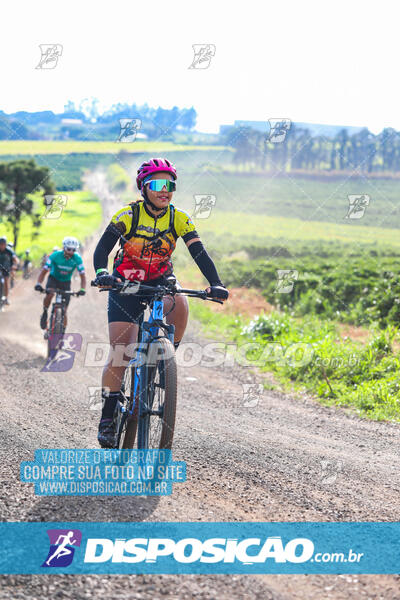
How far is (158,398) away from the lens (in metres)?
4.95

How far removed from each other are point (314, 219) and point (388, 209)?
840 centimetres

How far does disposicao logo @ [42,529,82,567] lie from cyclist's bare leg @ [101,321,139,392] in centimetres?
165

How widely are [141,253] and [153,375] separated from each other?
1.18 m

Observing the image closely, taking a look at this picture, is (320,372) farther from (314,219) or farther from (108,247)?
(314,219)

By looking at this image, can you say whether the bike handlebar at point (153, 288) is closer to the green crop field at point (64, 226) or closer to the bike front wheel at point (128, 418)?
the bike front wheel at point (128, 418)

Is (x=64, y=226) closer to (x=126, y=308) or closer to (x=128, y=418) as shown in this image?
(x=126, y=308)

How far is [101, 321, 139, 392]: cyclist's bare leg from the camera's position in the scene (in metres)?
5.33

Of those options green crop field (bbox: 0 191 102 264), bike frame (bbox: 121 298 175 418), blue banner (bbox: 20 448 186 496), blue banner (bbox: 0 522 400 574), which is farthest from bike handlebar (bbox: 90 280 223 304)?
green crop field (bbox: 0 191 102 264)

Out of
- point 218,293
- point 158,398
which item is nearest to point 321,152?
point 218,293

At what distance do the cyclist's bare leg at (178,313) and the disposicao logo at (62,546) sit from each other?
2084 mm

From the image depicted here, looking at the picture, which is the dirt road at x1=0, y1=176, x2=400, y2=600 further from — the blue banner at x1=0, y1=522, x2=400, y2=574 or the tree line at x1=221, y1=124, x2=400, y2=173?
the tree line at x1=221, y1=124, x2=400, y2=173

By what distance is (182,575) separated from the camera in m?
3.49

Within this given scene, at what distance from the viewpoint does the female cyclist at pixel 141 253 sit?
5.35 m

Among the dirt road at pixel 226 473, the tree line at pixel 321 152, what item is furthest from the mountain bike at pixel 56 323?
the tree line at pixel 321 152
